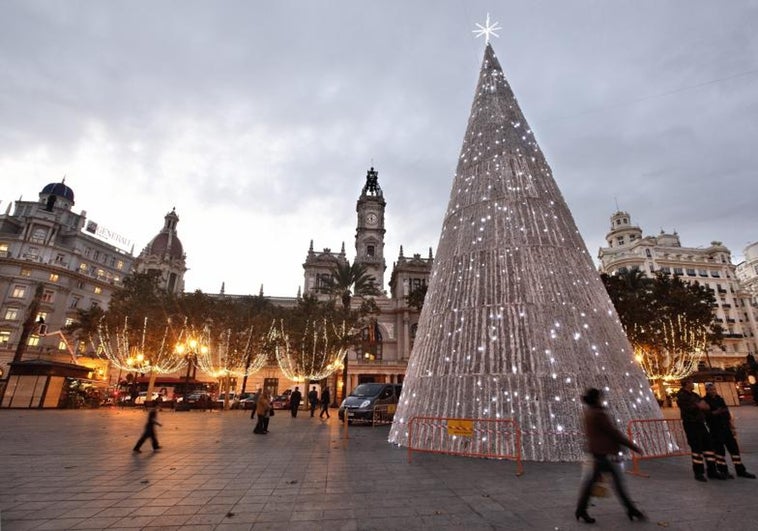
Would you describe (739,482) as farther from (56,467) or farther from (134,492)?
(56,467)

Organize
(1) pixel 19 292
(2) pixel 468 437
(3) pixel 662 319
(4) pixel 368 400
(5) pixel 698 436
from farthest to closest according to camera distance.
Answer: (1) pixel 19 292
(3) pixel 662 319
(4) pixel 368 400
(2) pixel 468 437
(5) pixel 698 436

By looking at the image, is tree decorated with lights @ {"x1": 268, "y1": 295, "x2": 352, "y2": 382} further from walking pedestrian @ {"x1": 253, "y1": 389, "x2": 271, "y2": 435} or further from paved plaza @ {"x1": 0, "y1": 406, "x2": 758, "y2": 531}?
paved plaza @ {"x1": 0, "y1": 406, "x2": 758, "y2": 531}

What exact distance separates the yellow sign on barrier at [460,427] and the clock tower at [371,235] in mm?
49502

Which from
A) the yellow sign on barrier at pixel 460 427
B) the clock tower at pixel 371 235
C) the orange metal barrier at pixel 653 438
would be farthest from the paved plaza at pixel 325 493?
the clock tower at pixel 371 235

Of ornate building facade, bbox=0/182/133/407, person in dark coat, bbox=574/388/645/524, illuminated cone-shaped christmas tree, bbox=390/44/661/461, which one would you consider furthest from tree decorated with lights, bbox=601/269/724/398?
ornate building facade, bbox=0/182/133/407

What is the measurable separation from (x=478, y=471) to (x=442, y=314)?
13.1ft

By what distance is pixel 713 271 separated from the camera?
211 ft

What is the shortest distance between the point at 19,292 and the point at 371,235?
4896 cm

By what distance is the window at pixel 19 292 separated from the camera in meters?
49.4

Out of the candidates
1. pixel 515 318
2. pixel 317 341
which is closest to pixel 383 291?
pixel 317 341

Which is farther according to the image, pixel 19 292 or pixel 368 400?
pixel 19 292

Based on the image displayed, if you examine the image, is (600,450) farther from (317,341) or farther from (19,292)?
(19,292)

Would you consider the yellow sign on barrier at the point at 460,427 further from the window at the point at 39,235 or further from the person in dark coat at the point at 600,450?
the window at the point at 39,235

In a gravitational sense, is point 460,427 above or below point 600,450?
below
